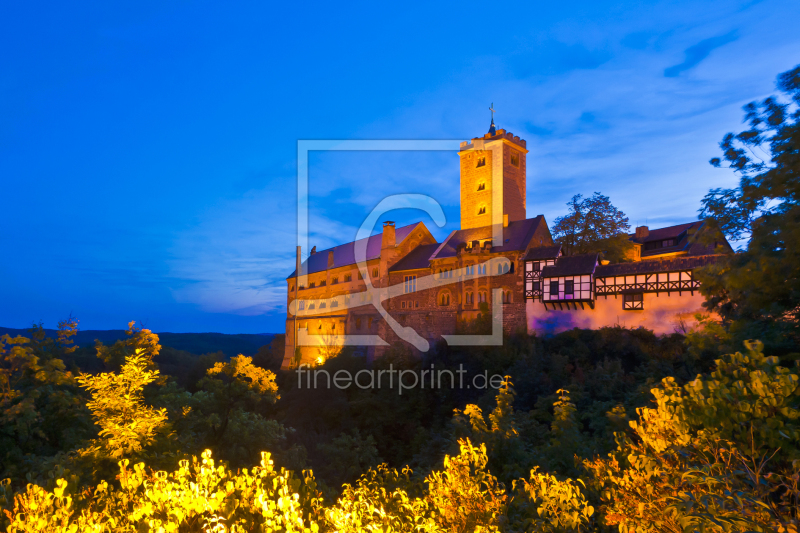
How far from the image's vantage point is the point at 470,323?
39281 millimetres

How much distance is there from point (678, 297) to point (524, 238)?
12.9 metres

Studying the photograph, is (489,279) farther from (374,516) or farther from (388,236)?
(374,516)

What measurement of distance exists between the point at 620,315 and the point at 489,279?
36.0 ft

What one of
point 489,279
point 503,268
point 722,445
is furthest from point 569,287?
point 722,445

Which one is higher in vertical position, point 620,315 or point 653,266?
point 653,266

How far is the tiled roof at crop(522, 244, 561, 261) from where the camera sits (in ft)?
117

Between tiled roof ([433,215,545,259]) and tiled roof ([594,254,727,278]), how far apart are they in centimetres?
735

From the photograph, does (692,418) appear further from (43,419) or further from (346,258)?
(346,258)

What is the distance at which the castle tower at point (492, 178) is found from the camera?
46.5 m

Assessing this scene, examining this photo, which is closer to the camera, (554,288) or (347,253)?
(554,288)

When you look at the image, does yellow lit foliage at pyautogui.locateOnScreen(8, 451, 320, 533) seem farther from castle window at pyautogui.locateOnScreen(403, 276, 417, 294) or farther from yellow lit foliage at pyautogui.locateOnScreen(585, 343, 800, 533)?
castle window at pyautogui.locateOnScreen(403, 276, 417, 294)

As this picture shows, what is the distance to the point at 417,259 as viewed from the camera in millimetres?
46719

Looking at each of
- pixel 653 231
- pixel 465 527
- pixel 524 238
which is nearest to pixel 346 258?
pixel 524 238

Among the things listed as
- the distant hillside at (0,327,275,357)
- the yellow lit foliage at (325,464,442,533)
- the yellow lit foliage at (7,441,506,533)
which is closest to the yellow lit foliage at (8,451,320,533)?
the yellow lit foliage at (7,441,506,533)
